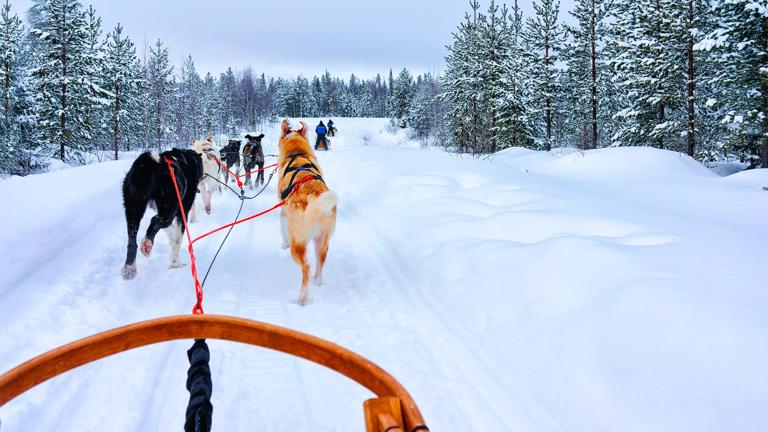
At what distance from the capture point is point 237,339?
1628 mm

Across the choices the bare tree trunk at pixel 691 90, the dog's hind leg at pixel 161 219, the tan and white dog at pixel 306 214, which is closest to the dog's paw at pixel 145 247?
the dog's hind leg at pixel 161 219

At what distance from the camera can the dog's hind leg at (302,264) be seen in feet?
12.4

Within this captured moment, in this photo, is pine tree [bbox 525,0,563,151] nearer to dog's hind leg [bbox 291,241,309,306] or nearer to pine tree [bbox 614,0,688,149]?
pine tree [bbox 614,0,688,149]

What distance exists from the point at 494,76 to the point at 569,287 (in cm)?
2639

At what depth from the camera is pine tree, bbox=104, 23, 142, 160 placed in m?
26.5

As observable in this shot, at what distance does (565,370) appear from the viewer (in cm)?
247

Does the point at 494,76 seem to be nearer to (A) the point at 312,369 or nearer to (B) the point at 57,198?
(B) the point at 57,198

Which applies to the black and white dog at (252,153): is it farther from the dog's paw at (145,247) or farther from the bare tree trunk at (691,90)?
the bare tree trunk at (691,90)

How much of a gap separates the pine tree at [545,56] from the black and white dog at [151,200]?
25.4 metres

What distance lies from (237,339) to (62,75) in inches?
1049

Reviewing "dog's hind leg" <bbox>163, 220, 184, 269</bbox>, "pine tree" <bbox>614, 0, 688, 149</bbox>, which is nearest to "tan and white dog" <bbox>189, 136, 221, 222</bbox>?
"dog's hind leg" <bbox>163, 220, 184, 269</bbox>

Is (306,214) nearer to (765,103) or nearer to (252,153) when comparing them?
(252,153)

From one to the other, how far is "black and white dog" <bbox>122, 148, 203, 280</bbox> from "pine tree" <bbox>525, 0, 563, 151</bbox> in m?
25.4

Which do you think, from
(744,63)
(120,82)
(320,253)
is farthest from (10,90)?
(744,63)
